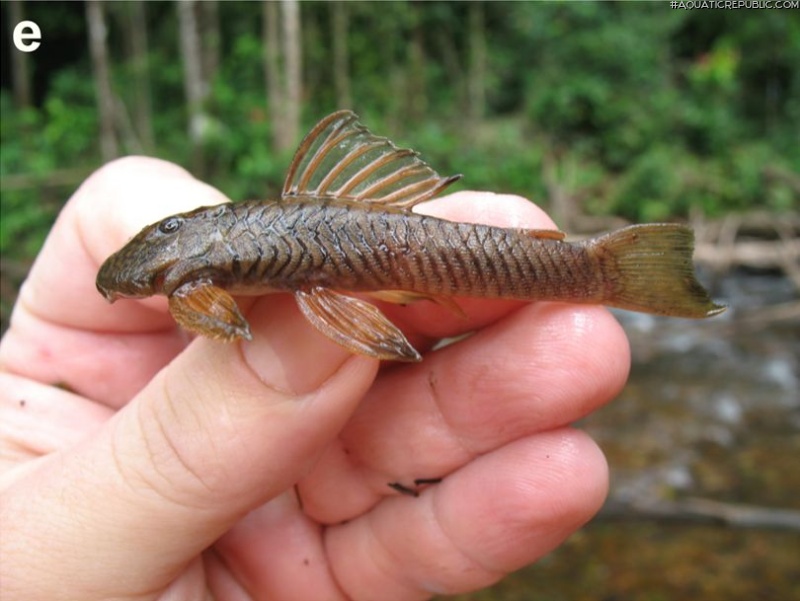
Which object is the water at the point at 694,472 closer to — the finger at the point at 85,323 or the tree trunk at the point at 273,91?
the finger at the point at 85,323

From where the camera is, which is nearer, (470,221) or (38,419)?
(470,221)

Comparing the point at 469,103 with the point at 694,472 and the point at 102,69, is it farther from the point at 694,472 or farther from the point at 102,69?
the point at 694,472

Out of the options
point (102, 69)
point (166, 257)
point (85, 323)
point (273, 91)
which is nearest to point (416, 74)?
point (273, 91)

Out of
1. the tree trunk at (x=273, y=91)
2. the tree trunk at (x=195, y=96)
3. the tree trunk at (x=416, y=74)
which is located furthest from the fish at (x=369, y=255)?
the tree trunk at (x=416, y=74)

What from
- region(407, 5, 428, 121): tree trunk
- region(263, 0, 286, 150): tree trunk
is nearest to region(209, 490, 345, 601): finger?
region(263, 0, 286, 150): tree trunk

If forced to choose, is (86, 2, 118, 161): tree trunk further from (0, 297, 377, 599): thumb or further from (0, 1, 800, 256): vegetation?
(0, 297, 377, 599): thumb

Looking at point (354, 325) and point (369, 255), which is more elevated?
point (369, 255)
